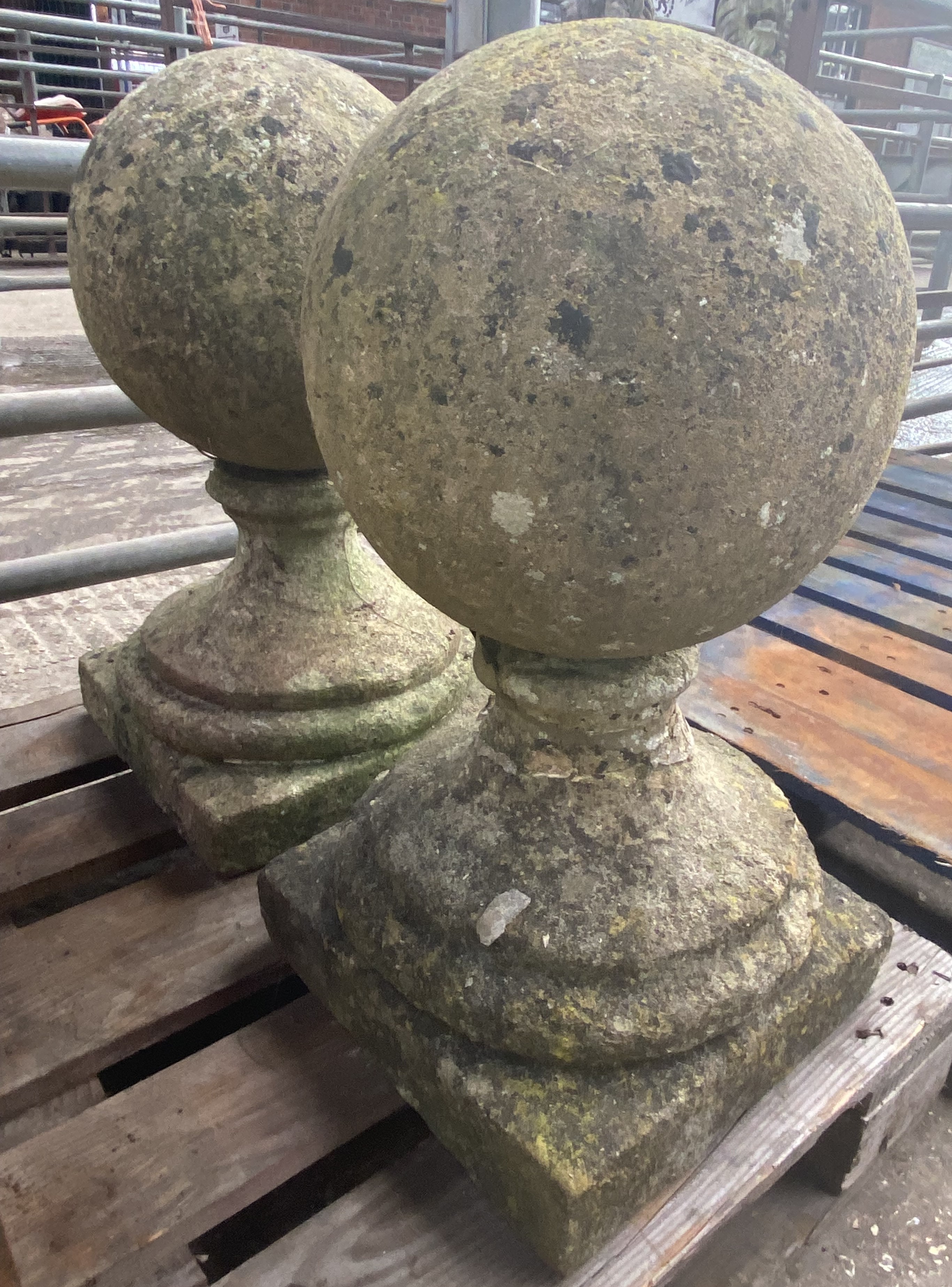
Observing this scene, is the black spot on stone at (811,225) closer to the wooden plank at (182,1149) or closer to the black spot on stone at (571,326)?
the black spot on stone at (571,326)

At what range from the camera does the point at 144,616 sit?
103 inches

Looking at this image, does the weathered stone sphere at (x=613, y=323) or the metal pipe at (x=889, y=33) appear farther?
the metal pipe at (x=889, y=33)

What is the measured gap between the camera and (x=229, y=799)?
4.12 feet

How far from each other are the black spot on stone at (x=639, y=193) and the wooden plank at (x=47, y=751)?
1.25 meters

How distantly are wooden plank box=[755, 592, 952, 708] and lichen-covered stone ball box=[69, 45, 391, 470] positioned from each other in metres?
1.05

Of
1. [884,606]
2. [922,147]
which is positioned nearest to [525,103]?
[884,606]

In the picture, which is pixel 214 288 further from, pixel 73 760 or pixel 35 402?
pixel 73 760

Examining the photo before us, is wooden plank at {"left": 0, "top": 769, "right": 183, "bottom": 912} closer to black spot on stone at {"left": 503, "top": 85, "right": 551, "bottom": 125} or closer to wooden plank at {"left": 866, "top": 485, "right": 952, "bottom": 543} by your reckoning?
black spot on stone at {"left": 503, "top": 85, "right": 551, "bottom": 125}

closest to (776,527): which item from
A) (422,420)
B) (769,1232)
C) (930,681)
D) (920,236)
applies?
(422,420)

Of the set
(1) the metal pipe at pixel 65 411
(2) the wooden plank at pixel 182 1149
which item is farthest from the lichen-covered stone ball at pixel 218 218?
(2) the wooden plank at pixel 182 1149

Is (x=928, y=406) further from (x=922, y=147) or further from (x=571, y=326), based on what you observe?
(x=922, y=147)

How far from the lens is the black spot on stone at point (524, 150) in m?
0.65

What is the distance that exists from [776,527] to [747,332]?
16cm

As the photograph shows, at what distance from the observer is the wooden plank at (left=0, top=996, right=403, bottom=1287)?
2.80 feet
